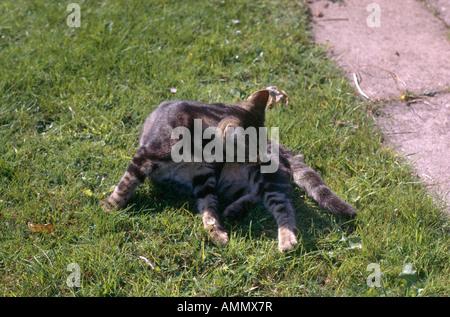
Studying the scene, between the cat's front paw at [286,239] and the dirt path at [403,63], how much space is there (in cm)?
125

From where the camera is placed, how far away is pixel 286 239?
3129 mm

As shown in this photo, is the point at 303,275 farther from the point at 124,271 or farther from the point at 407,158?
the point at 407,158

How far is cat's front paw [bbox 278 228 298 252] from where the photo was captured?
121 inches

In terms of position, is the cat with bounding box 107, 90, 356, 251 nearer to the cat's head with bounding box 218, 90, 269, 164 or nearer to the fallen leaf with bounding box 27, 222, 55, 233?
the cat's head with bounding box 218, 90, 269, 164

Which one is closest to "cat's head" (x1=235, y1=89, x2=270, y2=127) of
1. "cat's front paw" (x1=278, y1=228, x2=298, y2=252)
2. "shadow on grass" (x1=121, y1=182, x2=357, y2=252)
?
"shadow on grass" (x1=121, y1=182, x2=357, y2=252)

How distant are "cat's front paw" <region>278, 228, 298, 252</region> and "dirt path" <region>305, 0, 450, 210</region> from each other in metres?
1.25

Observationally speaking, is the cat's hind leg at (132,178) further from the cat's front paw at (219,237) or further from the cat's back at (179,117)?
the cat's front paw at (219,237)

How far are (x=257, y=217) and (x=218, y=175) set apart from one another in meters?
0.48

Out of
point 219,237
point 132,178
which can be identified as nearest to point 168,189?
point 132,178

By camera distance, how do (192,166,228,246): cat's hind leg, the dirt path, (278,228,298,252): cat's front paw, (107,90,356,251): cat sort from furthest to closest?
the dirt path
(107,90,356,251): cat
(192,166,228,246): cat's hind leg
(278,228,298,252): cat's front paw

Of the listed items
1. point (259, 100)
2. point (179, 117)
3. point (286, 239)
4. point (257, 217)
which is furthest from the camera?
point (259, 100)

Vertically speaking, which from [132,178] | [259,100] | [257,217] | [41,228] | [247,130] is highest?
[259,100]

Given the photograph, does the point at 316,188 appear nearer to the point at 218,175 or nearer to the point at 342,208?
the point at 342,208
